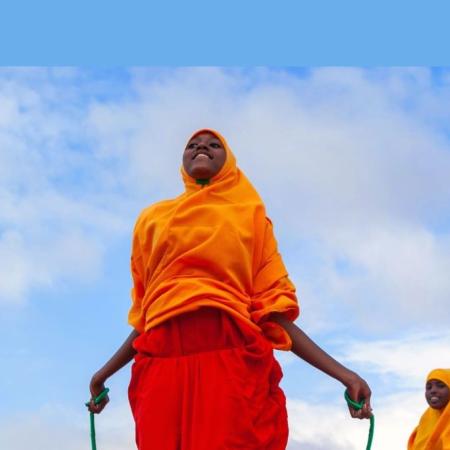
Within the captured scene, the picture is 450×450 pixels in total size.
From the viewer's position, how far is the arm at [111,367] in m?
4.84

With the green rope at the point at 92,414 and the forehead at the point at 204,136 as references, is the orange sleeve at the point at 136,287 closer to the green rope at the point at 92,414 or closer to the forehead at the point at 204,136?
the green rope at the point at 92,414

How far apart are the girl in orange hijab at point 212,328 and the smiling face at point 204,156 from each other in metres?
0.01

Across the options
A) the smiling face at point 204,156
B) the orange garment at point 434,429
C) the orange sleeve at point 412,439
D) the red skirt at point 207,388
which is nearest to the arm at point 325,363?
the red skirt at point 207,388

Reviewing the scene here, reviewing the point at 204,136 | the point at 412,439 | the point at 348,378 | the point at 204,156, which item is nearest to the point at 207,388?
the point at 348,378

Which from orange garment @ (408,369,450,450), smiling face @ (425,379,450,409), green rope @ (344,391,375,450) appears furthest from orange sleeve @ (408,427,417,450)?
green rope @ (344,391,375,450)

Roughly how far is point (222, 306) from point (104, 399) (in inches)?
42.1

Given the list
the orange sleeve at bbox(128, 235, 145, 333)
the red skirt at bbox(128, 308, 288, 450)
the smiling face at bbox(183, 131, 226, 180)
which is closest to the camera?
the red skirt at bbox(128, 308, 288, 450)

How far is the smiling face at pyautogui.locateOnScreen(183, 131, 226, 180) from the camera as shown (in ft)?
15.9

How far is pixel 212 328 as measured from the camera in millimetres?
4371

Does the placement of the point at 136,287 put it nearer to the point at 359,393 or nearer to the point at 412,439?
the point at 359,393

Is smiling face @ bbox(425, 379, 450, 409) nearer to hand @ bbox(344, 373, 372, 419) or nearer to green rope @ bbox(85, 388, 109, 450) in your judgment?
hand @ bbox(344, 373, 372, 419)

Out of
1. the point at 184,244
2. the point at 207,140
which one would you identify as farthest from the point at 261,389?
the point at 207,140

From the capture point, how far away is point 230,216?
15.1ft

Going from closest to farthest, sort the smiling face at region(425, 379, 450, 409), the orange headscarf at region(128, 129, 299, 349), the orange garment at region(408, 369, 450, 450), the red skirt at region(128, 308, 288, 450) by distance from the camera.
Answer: the red skirt at region(128, 308, 288, 450) → the orange headscarf at region(128, 129, 299, 349) → the orange garment at region(408, 369, 450, 450) → the smiling face at region(425, 379, 450, 409)
